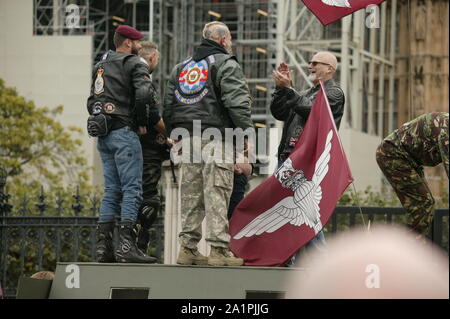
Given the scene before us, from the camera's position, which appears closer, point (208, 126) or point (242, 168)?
point (208, 126)

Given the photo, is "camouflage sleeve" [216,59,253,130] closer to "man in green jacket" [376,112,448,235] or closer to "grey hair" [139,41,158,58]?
"man in green jacket" [376,112,448,235]

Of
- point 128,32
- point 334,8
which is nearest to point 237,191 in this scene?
point 128,32

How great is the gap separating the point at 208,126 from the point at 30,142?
27.0 metres

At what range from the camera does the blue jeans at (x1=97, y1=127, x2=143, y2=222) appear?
437 inches

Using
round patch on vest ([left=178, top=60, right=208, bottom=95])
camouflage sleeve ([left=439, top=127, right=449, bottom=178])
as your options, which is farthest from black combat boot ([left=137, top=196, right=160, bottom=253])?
camouflage sleeve ([left=439, top=127, right=449, bottom=178])

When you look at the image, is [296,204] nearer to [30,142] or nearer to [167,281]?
[167,281]

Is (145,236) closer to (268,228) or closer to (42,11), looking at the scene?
(268,228)

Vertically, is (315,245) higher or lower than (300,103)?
lower

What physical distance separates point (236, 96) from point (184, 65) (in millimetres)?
681

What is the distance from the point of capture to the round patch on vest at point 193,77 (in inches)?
438

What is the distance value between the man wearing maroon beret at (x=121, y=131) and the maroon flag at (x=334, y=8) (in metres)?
1.80

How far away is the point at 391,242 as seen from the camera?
37.3ft

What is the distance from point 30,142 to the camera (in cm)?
3756

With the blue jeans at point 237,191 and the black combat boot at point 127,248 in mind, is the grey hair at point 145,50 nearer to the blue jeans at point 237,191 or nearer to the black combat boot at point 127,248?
the blue jeans at point 237,191
